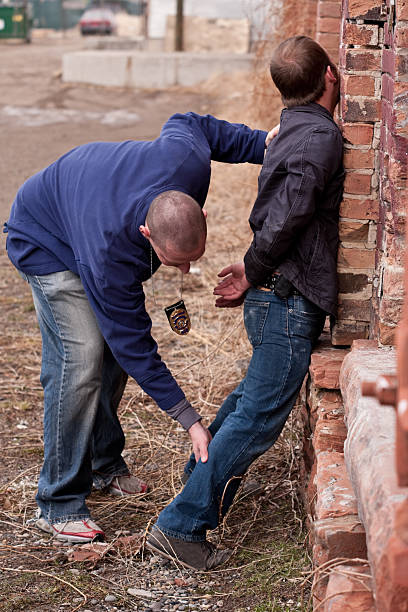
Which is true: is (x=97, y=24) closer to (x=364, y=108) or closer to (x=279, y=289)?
(x=364, y=108)

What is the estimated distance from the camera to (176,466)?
387 cm

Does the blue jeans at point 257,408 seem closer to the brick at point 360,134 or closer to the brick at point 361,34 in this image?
the brick at point 360,134

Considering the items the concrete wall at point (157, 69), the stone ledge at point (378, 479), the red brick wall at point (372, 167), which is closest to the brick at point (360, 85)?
the red brick wall at point (372, 167)

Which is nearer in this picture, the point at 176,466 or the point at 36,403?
the point at 176,466

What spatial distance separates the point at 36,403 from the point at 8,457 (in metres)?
0.63

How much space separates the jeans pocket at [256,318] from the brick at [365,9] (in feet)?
3.46

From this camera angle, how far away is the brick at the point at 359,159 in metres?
2.95

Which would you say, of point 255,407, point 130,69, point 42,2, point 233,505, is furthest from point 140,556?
point 42,2

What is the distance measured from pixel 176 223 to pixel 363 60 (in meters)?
0.93

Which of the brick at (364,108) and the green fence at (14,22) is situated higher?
the green fence at (14,22)

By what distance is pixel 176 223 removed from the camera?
262cm

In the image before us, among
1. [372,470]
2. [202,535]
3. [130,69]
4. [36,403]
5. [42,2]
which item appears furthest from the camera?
[42,2]

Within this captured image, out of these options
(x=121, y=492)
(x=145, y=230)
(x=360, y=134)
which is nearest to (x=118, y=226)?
(x=145, y=230)

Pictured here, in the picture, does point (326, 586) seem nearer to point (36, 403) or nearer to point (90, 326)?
point (90, 326)
